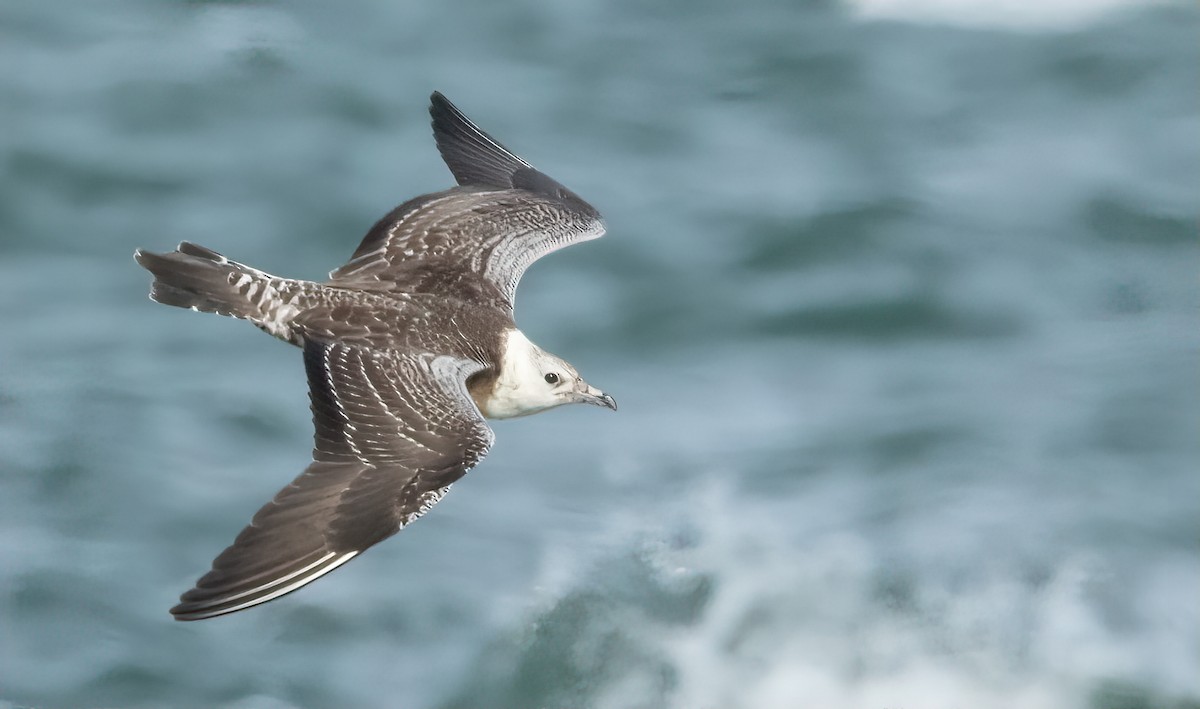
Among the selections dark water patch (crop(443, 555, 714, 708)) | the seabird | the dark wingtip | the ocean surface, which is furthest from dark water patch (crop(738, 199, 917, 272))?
the seabird

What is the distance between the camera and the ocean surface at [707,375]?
12070 millimetres

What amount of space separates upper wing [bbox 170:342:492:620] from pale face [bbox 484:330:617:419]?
1.33 feet

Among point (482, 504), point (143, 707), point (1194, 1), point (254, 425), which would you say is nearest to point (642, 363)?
point (482, 504)

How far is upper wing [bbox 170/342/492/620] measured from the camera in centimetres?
757

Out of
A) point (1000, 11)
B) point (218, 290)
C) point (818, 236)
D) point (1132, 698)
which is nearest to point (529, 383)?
point (218, 290)

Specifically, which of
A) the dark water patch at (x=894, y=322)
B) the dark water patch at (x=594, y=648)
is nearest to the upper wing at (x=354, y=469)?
the dark water patch at (x=594, y=648)

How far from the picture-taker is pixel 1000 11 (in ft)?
66.0

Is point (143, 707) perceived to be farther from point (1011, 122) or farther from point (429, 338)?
point (1011, 122)

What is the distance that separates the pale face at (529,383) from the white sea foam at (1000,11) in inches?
446

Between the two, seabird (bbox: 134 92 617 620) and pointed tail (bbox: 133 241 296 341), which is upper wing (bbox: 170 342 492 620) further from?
pointed tail (bbox: 133 241 296 341)

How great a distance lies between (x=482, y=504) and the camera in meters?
13.1

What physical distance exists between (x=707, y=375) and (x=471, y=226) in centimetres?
478

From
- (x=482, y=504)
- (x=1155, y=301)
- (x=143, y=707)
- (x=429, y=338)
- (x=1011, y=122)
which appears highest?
(x=1011, y=122)

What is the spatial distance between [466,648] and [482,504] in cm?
142
